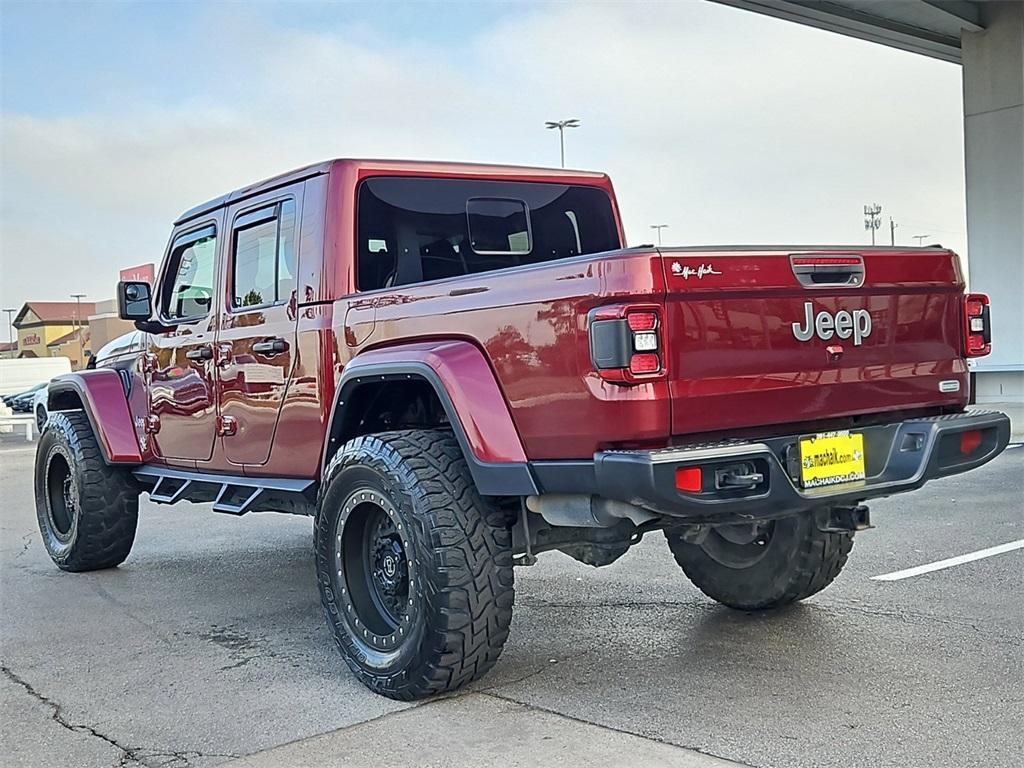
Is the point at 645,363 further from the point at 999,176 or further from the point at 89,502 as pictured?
the point at 999,176

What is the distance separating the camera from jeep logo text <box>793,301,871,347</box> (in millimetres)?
3777

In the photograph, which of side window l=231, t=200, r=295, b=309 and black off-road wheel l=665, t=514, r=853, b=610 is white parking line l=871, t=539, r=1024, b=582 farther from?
side window l=231, t=200, r=295, b=309

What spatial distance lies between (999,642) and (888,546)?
210 cm

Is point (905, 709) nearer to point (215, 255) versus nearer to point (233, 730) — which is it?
point (233, 730)

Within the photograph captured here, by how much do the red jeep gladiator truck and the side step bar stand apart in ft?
0.08

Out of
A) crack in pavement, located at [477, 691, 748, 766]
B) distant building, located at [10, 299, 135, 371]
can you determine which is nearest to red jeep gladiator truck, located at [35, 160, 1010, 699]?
crack in pavement, located at [477, 691, 748, 766]

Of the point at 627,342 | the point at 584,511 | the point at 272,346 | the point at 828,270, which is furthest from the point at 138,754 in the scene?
the point at 828,270

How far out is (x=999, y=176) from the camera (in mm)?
14930

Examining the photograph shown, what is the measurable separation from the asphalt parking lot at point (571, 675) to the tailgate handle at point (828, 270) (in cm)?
143

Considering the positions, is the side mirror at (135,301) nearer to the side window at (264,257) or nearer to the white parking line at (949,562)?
the side window at (264,257)

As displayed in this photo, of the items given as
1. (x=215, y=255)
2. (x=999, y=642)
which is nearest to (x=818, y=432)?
(x=999, y=642)

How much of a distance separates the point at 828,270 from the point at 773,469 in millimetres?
804

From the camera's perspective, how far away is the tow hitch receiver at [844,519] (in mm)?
4254

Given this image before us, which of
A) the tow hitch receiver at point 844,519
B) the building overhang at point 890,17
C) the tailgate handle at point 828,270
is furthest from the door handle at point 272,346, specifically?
the building overhang at point 890,17
